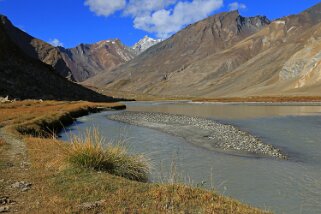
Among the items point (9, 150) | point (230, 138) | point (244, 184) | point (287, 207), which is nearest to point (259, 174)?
point (244, 184)

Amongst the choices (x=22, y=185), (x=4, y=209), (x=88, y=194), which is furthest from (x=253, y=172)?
(x=4, y=209)

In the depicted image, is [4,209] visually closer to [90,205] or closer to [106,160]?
[90,205]

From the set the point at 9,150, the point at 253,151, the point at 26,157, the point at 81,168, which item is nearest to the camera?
the point at 81,168

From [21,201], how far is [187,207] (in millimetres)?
4614

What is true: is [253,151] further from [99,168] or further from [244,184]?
[99,168]

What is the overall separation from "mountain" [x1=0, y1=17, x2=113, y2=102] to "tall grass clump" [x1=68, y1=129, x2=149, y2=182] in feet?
290

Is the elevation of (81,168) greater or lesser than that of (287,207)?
greater

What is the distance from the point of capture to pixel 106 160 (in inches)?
625

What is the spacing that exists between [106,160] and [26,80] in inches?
4230

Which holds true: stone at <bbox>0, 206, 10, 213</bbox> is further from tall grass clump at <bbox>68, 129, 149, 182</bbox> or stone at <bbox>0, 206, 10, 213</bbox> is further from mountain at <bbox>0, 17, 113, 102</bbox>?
mountain at <bbox>0, 17, 113, 102</bbox>

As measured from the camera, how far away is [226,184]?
18.9 m

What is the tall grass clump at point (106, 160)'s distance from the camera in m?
15.4

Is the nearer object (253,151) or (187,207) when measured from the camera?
(187,207)

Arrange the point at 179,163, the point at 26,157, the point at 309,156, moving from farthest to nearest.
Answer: the point at 309,156
the point at 179,163
the point at 26,157
